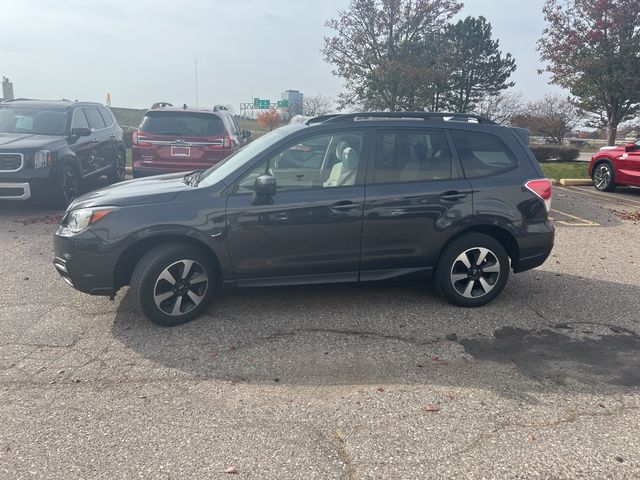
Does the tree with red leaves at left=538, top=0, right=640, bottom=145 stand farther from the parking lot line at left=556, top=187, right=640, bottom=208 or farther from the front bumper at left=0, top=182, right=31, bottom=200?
the front bumper at left=0, top=182, right=31, bottom=200

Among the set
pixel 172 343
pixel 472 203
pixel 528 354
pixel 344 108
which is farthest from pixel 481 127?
pixel 344 108

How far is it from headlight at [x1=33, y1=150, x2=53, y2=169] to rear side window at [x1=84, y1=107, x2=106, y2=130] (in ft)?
6.55

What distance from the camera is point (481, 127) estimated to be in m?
5.12

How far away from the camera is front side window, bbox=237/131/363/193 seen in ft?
15.0

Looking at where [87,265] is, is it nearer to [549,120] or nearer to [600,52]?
[600,52]

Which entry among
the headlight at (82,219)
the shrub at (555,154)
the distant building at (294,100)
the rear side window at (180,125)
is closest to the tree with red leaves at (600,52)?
the shrub at (555,154)

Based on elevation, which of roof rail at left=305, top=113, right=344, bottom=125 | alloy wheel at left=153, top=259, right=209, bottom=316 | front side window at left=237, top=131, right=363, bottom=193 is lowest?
→ alloy wheel at left=153, top=259, right=209, bottom=316

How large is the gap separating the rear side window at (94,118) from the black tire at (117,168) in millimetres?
774

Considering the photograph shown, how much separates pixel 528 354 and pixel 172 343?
2.80 m

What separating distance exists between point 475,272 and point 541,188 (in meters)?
1.03

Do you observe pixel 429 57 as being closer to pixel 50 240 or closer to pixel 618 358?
pixel 50 240

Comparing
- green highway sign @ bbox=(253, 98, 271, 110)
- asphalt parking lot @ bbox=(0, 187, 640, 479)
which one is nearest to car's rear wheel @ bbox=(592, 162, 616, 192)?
asphalt parking lot @ bbox=(0, 187, 640, 479)

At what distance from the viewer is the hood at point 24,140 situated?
27.9ft

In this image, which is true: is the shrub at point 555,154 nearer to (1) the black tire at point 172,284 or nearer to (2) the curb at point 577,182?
(2) the curb at point 577,182
